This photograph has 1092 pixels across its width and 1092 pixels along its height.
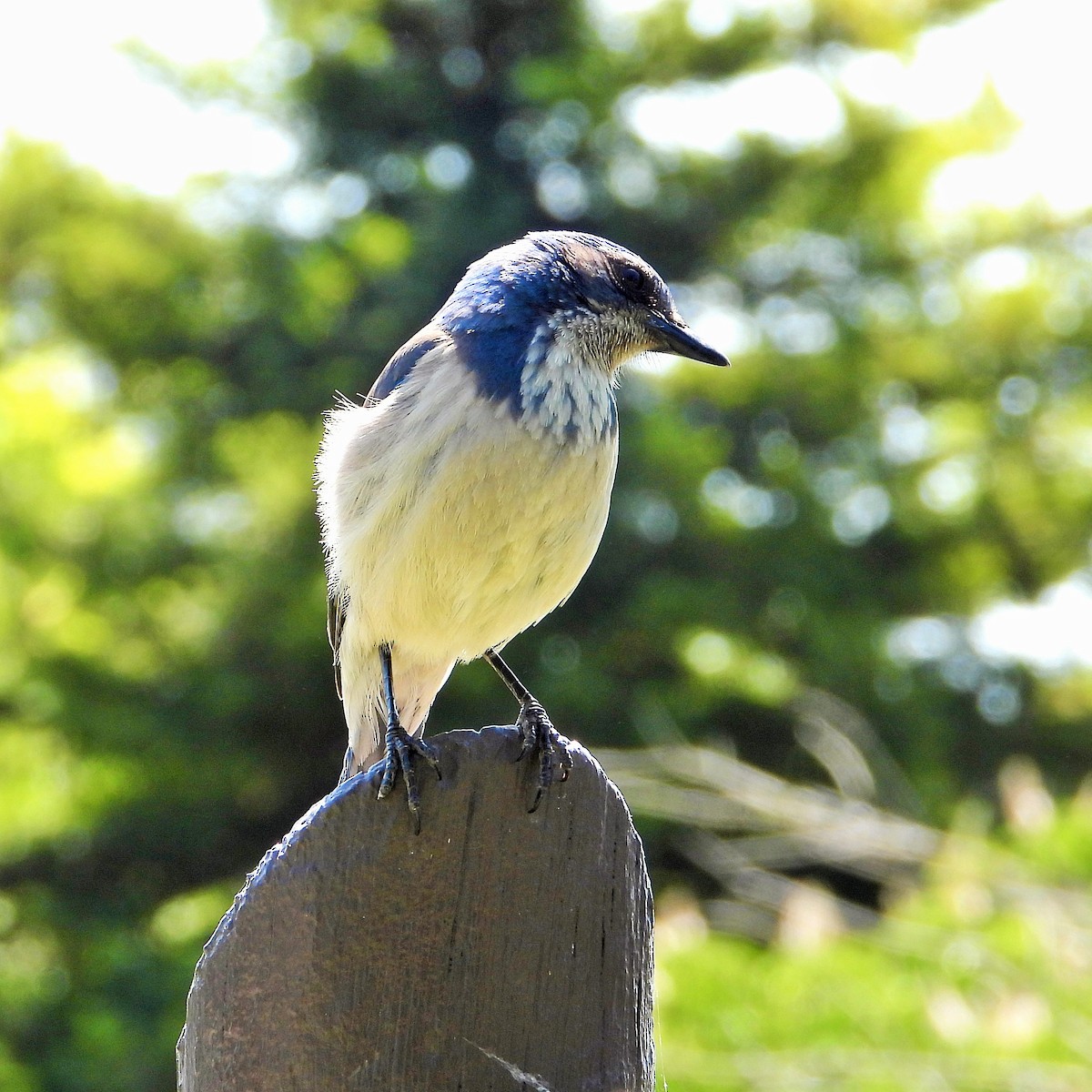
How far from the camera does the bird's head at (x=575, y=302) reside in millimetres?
3227

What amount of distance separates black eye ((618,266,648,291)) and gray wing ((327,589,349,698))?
1.03 metres

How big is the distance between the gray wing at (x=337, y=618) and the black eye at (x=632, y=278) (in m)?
1.03

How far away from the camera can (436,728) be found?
943cm

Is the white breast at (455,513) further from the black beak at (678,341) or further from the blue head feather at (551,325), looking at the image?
the black beak at (678,341)

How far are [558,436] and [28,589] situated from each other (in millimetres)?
5992

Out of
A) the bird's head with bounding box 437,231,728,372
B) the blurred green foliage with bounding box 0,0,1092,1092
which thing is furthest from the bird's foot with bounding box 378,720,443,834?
the blurred green foliage with bounding box 0,0,1092,1092

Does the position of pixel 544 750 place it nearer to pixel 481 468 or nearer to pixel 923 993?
pixel 481 468

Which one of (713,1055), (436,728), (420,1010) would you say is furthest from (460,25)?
(420,1010)

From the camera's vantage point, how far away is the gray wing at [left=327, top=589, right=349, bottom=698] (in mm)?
3412

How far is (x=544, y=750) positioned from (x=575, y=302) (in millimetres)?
1538

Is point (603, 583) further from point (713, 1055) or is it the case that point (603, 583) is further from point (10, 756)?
point (713, 1055)

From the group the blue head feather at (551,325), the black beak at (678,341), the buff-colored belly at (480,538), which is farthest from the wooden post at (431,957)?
the black beak at (678,341)

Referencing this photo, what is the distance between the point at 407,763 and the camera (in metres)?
2.24

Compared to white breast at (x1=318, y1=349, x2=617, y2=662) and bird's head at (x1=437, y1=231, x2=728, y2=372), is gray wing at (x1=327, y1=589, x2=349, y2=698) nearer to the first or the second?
white breast at (x1=318, y1=349, x2=617, y2=662)
